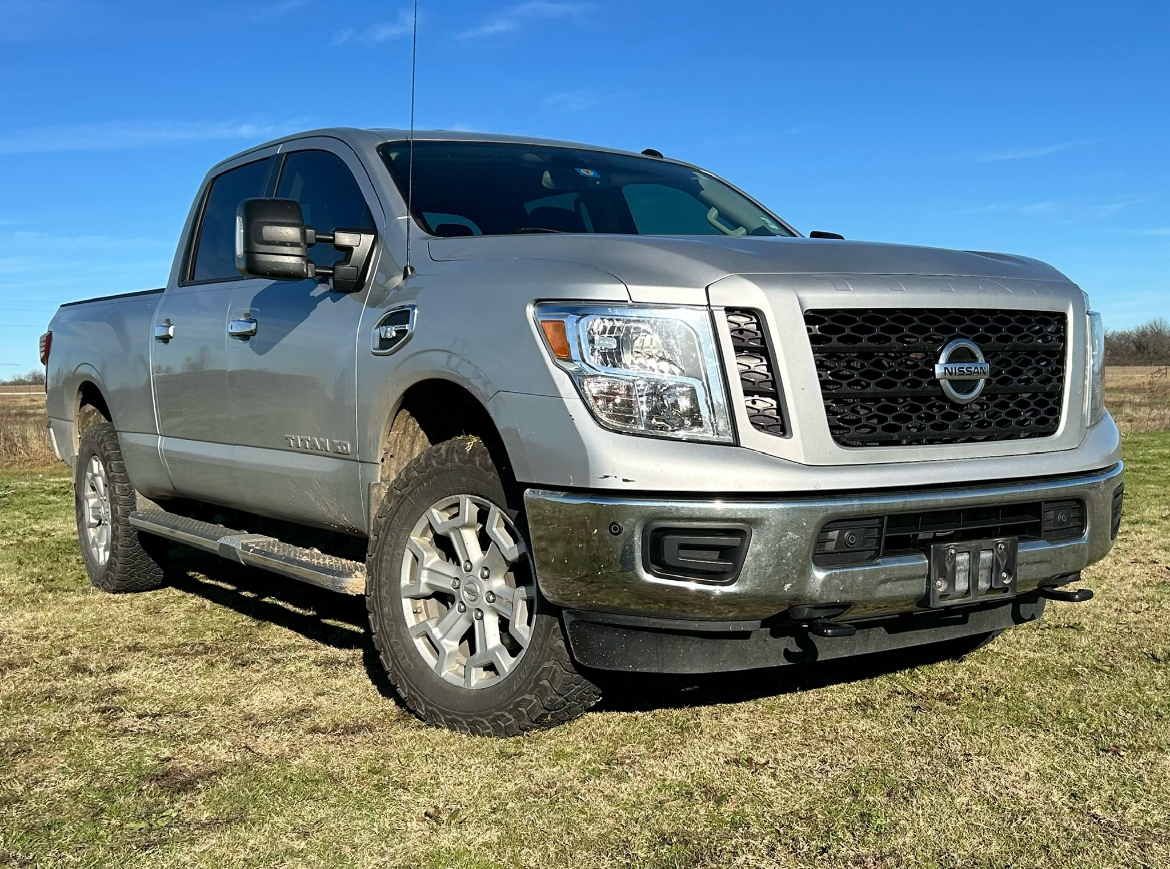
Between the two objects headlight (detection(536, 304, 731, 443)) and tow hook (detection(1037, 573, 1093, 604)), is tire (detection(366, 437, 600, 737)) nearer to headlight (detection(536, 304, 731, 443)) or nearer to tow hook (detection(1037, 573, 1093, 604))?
headlight (detection(536, 304, 731, 443))

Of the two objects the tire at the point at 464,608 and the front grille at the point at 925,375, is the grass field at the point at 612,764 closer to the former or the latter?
the tire at the point at 464,608

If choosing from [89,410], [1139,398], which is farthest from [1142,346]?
[89,410]

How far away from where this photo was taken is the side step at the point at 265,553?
4035 millimetres

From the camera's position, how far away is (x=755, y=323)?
10.2 feet

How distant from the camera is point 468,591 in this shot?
360 centimetres

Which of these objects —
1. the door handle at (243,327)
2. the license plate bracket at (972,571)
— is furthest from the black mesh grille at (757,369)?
the door handle at (243,327)

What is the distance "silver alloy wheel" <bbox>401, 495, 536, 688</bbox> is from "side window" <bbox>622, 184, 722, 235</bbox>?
4.94 ft

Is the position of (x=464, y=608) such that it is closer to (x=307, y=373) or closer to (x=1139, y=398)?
(x=307, y=373)

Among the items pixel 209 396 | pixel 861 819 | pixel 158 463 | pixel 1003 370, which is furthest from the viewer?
pixel 158 463

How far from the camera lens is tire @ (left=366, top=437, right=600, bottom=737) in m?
3.40

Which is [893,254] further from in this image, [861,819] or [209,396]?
[209,396]

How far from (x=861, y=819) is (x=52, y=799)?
2.15 metres

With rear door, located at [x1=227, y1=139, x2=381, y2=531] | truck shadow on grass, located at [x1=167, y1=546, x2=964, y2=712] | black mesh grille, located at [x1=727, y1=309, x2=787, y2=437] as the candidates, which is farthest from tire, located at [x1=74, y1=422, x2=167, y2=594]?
black mesh grille, located at [x1=727, y1=309, x2=787, y2=437]

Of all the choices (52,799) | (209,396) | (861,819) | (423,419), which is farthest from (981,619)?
(209,396)
